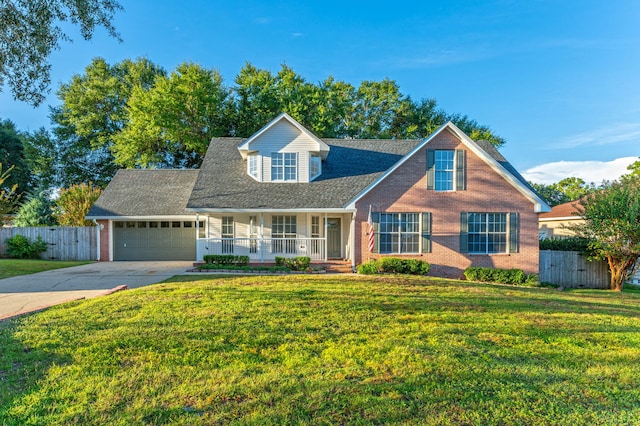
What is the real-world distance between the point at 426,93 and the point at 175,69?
71.1ft

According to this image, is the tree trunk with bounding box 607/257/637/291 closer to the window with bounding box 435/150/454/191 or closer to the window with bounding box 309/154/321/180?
the window with bounding box 435/150/454/191

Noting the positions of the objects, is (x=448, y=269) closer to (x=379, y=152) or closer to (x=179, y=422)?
(x=379, y=152)

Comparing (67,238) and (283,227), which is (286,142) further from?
(67,238)

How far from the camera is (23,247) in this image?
18609 millimetres

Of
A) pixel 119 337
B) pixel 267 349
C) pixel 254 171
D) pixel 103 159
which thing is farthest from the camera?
pixel 103 159

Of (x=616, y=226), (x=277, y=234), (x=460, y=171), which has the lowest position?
(x=277, y=234)

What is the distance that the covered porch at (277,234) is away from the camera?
16.0 m

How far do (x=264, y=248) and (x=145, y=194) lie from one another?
325 inches

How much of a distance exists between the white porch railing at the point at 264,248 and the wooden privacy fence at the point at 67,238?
7.35 metres

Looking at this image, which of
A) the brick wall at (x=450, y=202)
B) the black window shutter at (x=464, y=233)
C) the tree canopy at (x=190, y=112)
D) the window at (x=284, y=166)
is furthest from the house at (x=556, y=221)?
the window at (x=284, y=166)

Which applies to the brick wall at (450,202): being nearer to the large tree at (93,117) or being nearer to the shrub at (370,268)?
the shrub at (370,268)

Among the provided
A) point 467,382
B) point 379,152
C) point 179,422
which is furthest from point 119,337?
point 379,152

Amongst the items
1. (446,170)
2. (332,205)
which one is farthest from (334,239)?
(446,170)

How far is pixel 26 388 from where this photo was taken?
3738 millimetres
